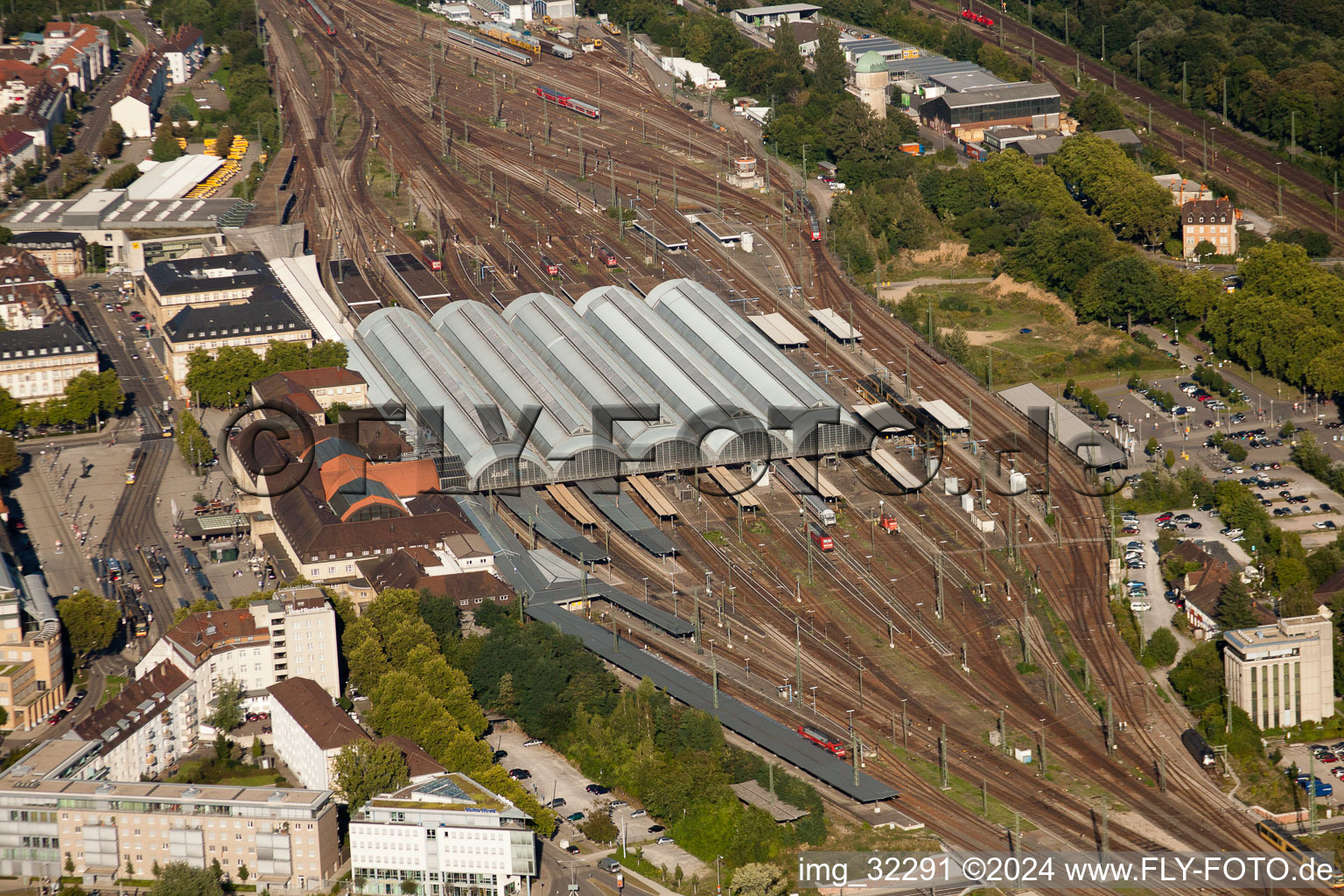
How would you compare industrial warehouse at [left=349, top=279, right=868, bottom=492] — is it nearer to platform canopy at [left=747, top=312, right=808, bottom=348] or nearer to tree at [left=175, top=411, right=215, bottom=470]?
platform canopy at [left=747, top=312, right=808, bottom=348]

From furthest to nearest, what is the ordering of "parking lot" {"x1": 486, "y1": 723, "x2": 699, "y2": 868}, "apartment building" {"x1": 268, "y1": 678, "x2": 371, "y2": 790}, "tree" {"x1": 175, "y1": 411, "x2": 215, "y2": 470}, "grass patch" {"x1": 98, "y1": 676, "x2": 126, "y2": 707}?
"tree" {"x1": 175, "y1": 411, "x2": 215, "y2": 470}, "grass patch" {"x1": 98, "y1": 676, "x2": 126, "y2": 707}, "apartment building" {"x1": 268, "y1": 678, "x2": 371, "y2": 790}, "parking lot" {"x1": 486, "y1": 723, "x2": 699, "y2": 868}

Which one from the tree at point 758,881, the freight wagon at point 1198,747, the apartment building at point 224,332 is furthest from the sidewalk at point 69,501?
the freight wagon at point 1198,747

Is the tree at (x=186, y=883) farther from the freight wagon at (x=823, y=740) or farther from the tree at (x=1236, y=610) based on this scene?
the tree at (x=1236, y=610)

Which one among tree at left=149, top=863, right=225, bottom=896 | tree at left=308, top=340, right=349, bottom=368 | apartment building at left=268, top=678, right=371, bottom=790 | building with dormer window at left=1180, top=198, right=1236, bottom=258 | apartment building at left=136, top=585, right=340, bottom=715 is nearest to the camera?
tree at left=149, top=863, right=225, bottom=896

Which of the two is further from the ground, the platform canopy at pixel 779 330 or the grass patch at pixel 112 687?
the platform canopy at pixel 779 330

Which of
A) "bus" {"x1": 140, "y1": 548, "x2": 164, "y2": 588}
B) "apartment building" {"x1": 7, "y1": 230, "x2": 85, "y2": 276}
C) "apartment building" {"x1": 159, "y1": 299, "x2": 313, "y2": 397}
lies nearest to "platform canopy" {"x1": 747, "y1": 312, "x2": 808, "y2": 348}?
"apartment building" {"x1": 159, "y1": 299, "x2": 313, "y2": 397}

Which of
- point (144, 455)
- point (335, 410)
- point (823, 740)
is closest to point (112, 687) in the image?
point (144, 455)

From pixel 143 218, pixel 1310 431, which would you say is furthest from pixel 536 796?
pixel 143 218
